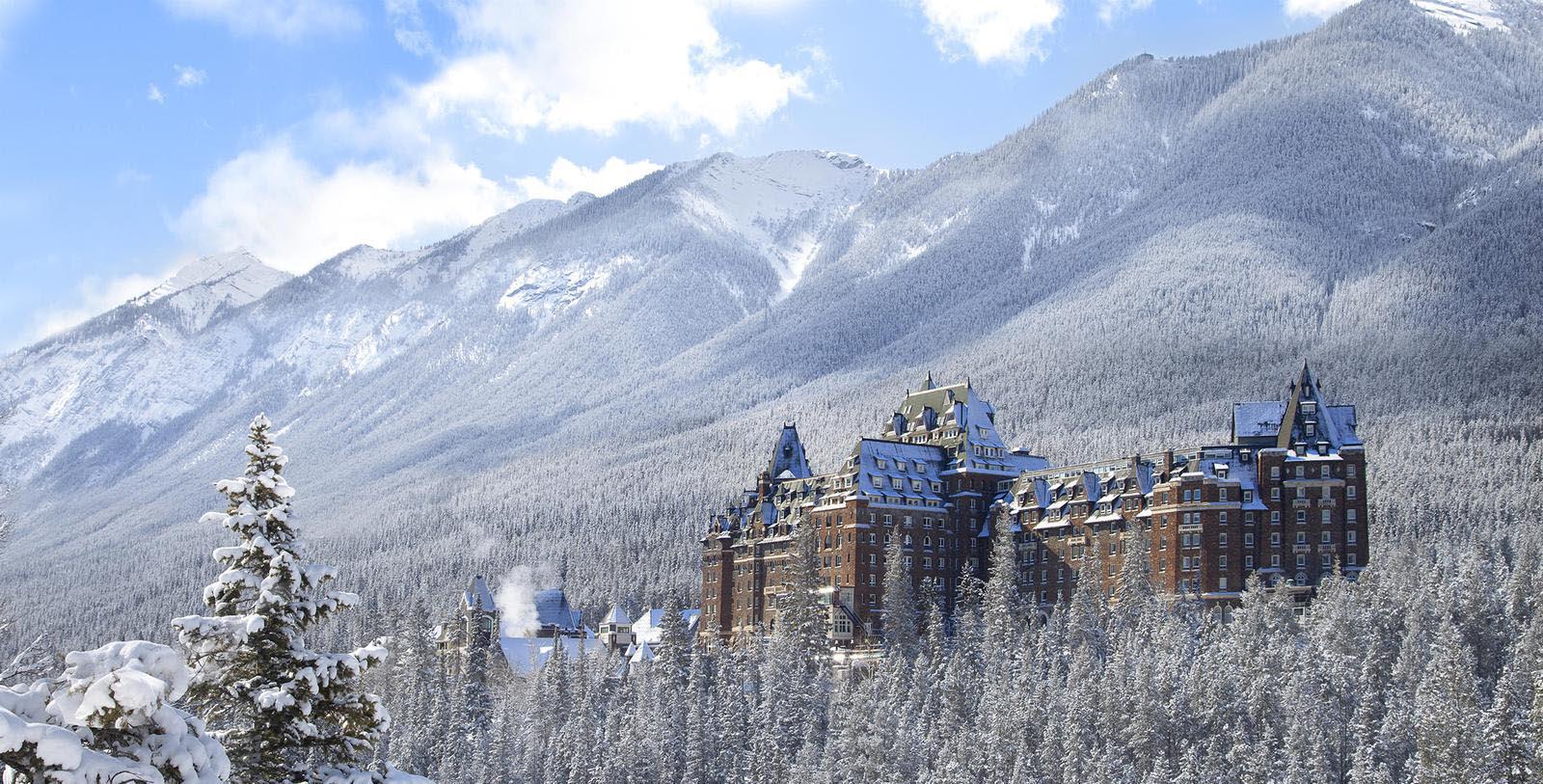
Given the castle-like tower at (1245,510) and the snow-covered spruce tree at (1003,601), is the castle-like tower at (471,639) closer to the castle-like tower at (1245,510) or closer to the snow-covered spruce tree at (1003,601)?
the snow-covered spruce tree at (1003,601)

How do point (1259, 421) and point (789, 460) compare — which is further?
point (789, 460)

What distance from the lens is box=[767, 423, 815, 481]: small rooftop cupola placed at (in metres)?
174

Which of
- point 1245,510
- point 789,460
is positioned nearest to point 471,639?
point 789,460

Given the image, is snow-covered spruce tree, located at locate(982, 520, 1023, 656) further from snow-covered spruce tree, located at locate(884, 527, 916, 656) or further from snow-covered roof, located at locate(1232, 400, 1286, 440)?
snow-covered roof, located at locate(1232, 400, 1286, 440)

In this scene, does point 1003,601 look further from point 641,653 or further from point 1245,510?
point 641,653

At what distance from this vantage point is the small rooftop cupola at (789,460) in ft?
572

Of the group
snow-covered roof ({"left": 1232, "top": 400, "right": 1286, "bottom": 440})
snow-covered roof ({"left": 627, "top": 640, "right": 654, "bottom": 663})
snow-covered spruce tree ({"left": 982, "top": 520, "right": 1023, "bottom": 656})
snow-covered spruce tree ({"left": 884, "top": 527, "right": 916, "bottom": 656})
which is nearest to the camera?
snow-covered spruce tree ({"left": 982, "top": 520, "right": 1023, "bottom": 656})

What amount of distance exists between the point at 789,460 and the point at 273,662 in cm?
15263

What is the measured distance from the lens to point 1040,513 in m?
150

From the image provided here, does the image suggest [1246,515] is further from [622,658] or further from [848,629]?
[622,658]

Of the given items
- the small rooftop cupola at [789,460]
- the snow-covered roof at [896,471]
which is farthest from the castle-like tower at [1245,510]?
the small rooftop cupola at [789,460]

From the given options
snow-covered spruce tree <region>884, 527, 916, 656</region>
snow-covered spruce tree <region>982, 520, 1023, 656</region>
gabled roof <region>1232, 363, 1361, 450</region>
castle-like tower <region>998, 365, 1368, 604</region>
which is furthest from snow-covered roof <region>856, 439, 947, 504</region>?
gabled roof <region>1232, 363, 1361, 450</region>

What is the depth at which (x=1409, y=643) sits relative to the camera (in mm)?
108062

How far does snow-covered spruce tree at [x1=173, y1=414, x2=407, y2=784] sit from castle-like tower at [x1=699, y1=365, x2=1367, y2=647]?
371ft
